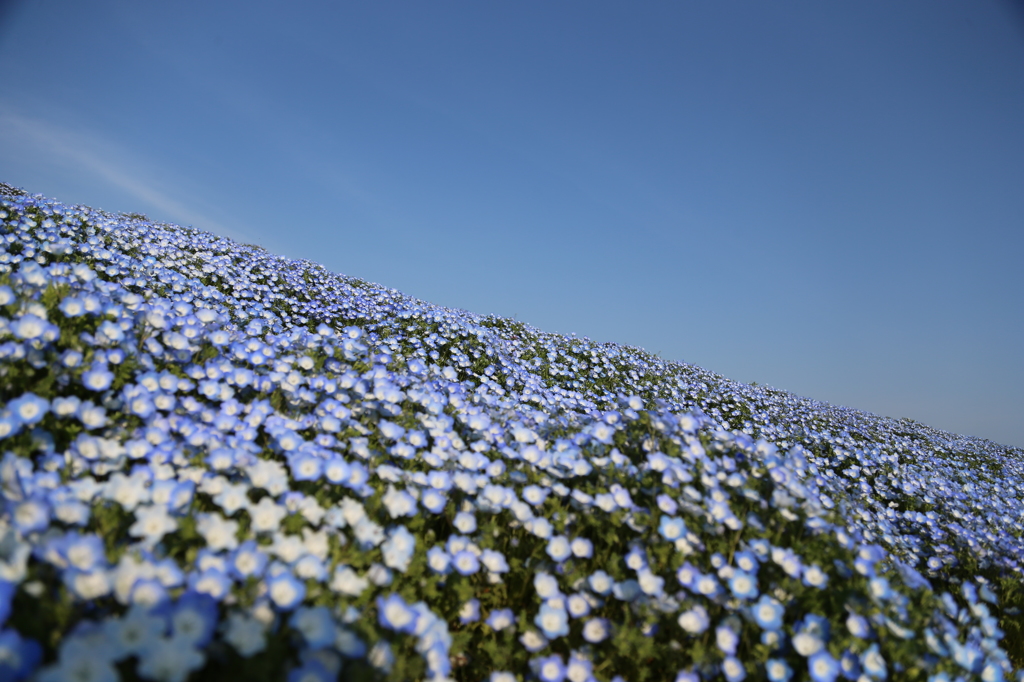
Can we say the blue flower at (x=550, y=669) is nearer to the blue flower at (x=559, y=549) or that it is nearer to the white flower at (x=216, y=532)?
the blue flower at (x=559, y=549)

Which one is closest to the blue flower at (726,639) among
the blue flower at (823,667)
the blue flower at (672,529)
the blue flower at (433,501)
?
the blue flower at (823,667)

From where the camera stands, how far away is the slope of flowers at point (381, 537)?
1.78 meters

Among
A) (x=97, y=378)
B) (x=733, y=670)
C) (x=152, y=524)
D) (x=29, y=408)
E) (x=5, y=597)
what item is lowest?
(x=5, y=597)

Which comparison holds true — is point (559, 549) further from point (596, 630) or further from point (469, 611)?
point (469, 611)

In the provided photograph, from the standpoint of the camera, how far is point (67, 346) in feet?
10.7

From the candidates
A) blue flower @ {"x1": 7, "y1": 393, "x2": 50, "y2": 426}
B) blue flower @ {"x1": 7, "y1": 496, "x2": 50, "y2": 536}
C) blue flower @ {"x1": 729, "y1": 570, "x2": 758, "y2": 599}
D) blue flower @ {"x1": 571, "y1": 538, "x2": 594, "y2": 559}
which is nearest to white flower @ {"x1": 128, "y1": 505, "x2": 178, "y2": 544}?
blue flower @ {"x1": 7, "y1": 496, "x2": 50, "y2": 536}

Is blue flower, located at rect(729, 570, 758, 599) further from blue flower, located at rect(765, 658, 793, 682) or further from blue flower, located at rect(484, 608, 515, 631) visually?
blue flower, located at rect(484, 608, 515, 631)

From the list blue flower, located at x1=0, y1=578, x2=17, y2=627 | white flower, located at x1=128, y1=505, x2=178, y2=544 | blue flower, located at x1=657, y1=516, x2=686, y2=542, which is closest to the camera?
blue flower, located at x1=0, y1=578, x2=17, y2=627

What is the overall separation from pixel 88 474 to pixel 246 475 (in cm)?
75

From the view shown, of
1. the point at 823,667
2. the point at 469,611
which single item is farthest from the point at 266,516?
the point at 823,667

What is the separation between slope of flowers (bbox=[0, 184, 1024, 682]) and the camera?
1.78 m

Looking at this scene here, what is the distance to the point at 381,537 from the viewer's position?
2572 millimetres

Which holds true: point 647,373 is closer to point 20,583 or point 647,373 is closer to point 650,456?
point 650,456

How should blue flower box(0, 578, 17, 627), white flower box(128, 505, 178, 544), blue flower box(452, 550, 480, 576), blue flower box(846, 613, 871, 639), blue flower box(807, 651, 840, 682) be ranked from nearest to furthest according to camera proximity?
blue flower box(0, 578, 17, 627) → white flower box(128, 505, 178, 544) → blue flower box(807, 651, 840, 682) → blue flower box(846, 613, 871, 639) → blue flower box(452, 550, 480, 576)
